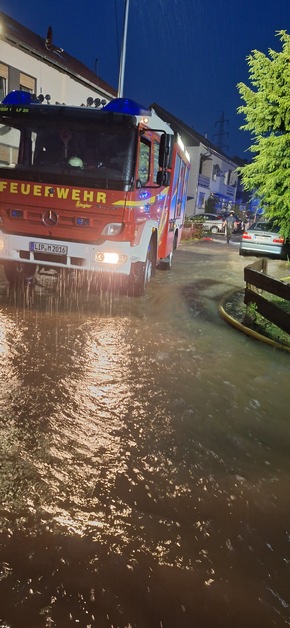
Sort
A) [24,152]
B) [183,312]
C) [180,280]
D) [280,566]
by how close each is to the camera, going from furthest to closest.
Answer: [180,280] → [183,312] → [24,152] → [280,566]

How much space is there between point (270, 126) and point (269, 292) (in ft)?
11.7

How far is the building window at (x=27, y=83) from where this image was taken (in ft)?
55.6

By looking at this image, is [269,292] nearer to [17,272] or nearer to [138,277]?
[138,277]

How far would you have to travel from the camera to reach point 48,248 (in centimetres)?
650

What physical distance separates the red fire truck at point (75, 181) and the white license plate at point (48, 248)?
16mm

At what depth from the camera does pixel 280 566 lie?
2.17 metres

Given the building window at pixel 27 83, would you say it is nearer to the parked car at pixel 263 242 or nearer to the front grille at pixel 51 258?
the parked car at pixel 263 242

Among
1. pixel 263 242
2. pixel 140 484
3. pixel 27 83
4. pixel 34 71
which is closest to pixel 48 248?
pixel 140 484

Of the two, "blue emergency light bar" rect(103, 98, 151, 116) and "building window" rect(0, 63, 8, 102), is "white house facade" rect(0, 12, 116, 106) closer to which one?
"building window" rect(0, 63, 8, 102)

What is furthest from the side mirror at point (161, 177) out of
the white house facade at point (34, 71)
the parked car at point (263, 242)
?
the parked car at point (263, 242)

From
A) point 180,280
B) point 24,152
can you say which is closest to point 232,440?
point 24,152

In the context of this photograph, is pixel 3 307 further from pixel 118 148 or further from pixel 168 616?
pixel 168 616

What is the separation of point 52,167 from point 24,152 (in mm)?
734

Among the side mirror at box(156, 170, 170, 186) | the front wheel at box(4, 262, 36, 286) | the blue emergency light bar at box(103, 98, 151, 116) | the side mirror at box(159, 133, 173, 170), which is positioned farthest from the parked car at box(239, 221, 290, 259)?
the front wheel at box(4, 262, 36, 286)
